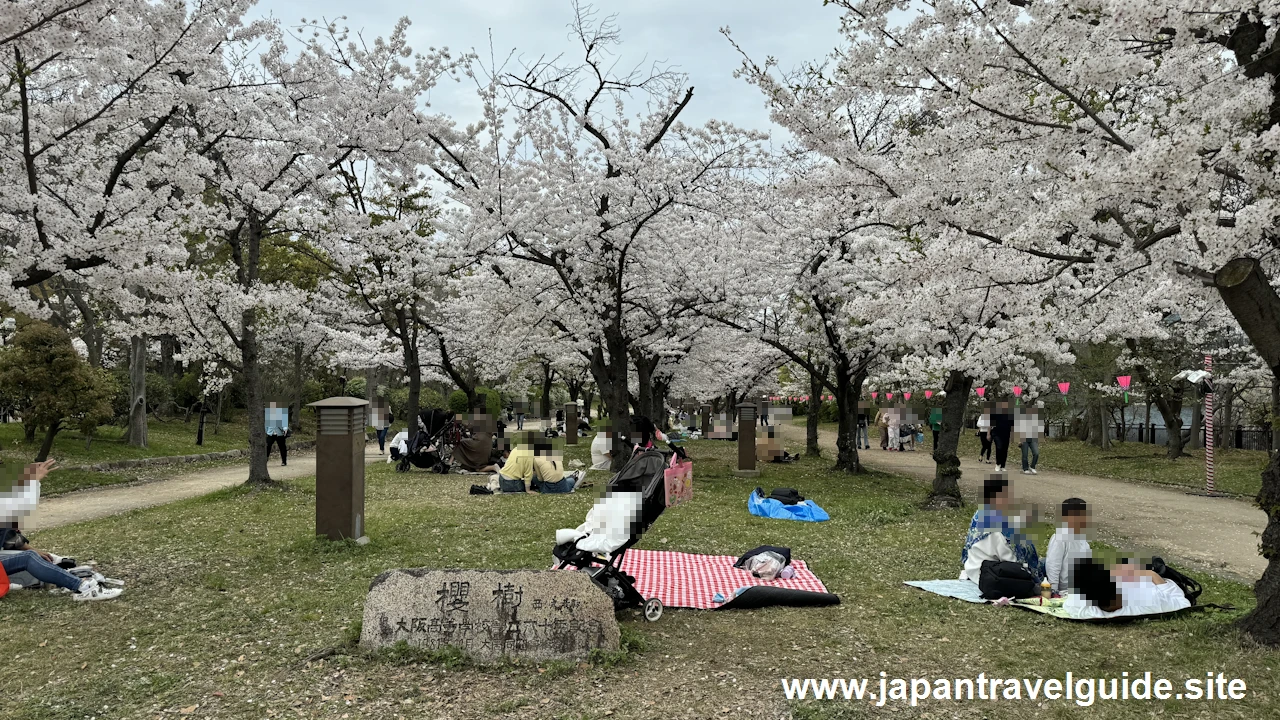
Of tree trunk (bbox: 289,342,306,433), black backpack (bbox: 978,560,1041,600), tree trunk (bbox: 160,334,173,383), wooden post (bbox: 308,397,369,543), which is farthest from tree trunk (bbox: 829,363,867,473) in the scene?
tree trunk (bbox: 160,334,173,383)

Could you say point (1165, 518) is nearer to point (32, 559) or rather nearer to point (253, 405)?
point (32, 559)

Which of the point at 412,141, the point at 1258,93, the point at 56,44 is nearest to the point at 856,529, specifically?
the point at 1258,93

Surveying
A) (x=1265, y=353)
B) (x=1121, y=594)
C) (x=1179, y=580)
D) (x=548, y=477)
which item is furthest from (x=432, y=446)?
(x=1265, y=353)

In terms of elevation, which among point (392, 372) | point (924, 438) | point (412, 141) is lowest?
point (924, 438)

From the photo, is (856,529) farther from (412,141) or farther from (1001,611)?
(412,141)

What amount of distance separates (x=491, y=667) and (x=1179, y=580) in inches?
192

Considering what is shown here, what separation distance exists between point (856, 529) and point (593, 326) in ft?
20.8

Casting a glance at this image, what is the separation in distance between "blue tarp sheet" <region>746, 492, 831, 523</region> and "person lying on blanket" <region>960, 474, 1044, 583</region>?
357cm

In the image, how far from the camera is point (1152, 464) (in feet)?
58.6

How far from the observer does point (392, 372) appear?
35188mm

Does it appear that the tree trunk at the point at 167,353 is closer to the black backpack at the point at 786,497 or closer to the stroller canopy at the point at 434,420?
the stroller canopy at the point at 434,420

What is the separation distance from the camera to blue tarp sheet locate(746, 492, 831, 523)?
9758 millimetres

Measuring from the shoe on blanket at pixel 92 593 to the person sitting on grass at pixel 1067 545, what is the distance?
6831mm

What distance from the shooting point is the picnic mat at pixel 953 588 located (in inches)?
227
